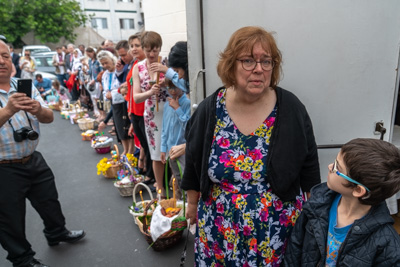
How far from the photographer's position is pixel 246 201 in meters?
1.45

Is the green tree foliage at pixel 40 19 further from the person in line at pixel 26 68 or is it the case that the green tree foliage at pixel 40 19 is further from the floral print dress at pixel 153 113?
the floral print dress at pixel 153 113

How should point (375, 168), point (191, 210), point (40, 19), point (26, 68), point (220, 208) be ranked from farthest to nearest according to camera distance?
point (40, 19)
point (26, 68)
point (191, 210)
point (220, 208)
point (375, 168)

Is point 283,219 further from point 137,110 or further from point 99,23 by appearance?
point 99,23

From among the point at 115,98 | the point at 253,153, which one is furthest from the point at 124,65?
the point at 253,153

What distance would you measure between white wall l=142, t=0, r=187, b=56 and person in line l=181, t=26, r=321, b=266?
8.91 ft

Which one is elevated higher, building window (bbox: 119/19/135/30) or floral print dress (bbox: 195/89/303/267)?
building window (bbox: 119/19/135/30)

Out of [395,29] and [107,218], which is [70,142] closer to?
[107,218]

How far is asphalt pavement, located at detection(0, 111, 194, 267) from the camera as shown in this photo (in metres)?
2.67

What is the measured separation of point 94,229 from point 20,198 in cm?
105

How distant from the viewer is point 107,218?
132 inches

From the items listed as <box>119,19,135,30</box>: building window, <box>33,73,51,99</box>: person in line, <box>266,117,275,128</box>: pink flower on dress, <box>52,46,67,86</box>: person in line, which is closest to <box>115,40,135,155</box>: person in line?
<box>266,117,275,128</box>: pink flower on dress

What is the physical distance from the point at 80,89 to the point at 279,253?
9.28 m

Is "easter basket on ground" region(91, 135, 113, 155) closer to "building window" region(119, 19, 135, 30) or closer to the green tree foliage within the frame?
the green tree foliage

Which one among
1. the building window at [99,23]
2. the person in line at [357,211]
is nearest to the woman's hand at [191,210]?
the person in line at [357,211]
